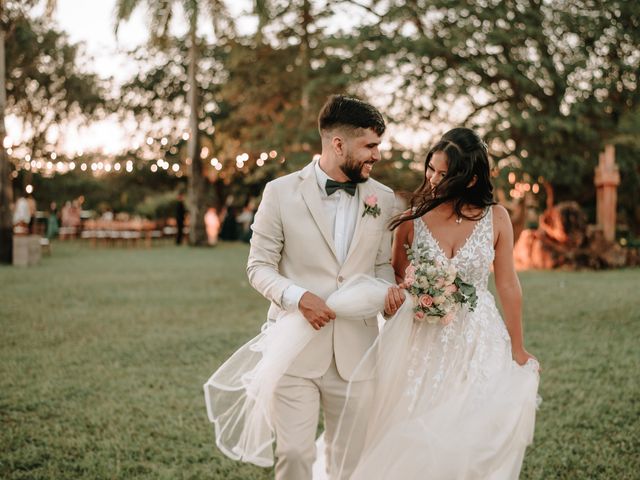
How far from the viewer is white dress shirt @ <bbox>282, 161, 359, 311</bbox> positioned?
2949mm

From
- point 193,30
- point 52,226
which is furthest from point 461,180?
point 52,226

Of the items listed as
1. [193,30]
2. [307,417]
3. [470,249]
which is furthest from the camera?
[193,30]

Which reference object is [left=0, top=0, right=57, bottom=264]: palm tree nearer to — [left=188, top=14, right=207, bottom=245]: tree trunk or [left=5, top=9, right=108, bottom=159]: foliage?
[left=188, top=14, right=207, bottom=245]: tree trunk

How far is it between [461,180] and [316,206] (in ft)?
2.18

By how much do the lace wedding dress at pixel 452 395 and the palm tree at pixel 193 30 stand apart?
20123mm

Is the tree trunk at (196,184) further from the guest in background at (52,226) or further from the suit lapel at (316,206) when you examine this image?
the suit lapel at (316,206)

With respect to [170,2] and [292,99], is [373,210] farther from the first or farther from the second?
[170,2]

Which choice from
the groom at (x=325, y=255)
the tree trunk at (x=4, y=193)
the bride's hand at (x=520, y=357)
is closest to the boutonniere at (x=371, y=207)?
the groom at (x=325, y=255)

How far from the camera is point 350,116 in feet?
9.44

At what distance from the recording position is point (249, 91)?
847 inches

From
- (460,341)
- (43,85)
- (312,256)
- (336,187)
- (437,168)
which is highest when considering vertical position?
(43,85)

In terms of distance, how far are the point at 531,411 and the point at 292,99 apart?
59.2ft

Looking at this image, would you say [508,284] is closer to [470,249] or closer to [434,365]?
[470,249]

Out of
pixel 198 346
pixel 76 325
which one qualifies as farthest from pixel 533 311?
pixel 76 325
